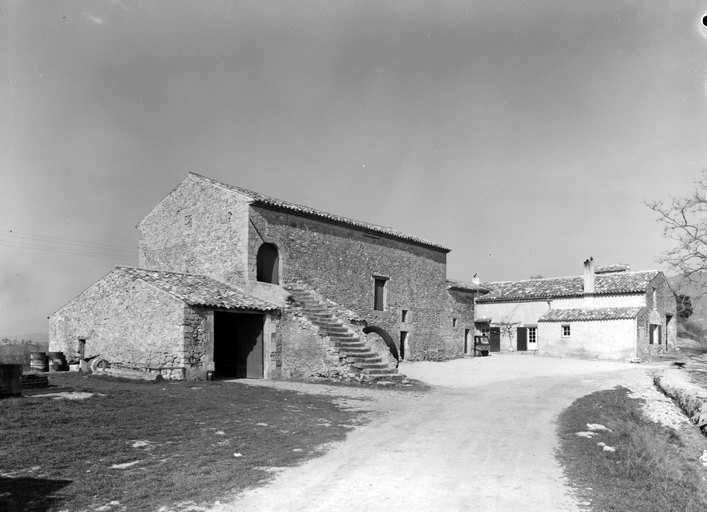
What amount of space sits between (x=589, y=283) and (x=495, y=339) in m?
8.71

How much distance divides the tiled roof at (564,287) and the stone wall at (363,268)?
11440 millimetres

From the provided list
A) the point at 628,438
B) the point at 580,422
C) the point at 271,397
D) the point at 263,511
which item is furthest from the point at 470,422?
the point at 263,511

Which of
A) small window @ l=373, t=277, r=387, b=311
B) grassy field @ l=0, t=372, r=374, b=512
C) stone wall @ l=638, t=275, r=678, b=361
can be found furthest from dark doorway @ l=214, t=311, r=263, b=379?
stone wall @ l=638, t=275, r=678, b=361

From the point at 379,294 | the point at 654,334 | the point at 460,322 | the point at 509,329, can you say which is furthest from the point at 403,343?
the point at 654,334

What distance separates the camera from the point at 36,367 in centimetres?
2027

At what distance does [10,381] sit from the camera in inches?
432

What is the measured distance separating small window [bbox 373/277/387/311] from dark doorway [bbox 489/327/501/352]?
58.0ft

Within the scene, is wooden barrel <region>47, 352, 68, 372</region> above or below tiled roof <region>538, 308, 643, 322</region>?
below

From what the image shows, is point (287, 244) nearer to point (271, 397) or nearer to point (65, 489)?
point (271, 397)

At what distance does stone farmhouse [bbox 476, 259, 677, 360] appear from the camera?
110 feet

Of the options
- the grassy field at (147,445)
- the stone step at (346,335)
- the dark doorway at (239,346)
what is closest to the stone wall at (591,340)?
the stone step at (346,335)

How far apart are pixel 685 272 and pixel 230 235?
1851 cm

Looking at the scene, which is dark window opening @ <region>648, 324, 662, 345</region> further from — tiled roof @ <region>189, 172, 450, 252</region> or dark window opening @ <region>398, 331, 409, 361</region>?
tiled roof @ <region>189, 172, 450, 252</region>

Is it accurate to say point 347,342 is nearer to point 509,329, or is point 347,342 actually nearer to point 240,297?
point 240,297
